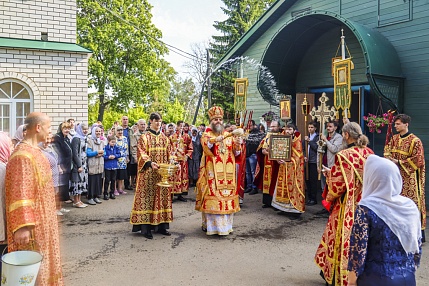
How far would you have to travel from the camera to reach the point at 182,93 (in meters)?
53.4

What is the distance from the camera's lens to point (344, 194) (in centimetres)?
399

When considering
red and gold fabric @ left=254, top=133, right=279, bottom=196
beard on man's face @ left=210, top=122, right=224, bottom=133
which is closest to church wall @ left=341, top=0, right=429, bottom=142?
red and gold fabric @ left=254, top=133, right=279, bottom=196

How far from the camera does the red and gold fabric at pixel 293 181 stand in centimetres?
754

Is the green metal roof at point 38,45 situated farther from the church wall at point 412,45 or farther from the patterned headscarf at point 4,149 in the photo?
the patterned headscarf at point 4,149

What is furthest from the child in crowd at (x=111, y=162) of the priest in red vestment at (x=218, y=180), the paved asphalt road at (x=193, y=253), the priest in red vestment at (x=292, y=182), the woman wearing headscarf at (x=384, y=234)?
the woman wearing headscarf at (x=384, y=234)

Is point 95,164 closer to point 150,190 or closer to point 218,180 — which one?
point 150,190

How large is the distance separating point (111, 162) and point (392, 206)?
780cm

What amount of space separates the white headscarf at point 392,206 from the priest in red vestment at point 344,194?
4.36ft

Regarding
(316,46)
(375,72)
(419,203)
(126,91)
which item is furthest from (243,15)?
(419,203)

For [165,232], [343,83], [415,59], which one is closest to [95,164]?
[165,232]

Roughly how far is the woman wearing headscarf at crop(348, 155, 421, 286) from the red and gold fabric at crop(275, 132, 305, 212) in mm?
5024

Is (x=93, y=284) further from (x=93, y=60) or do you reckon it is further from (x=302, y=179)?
(x=93, y=60)

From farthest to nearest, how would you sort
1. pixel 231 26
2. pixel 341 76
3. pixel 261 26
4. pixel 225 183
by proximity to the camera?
pixel 231 26
pixel 261 26
pixel 341 76
pixel 225 183

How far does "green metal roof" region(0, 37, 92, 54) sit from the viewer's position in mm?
10602
